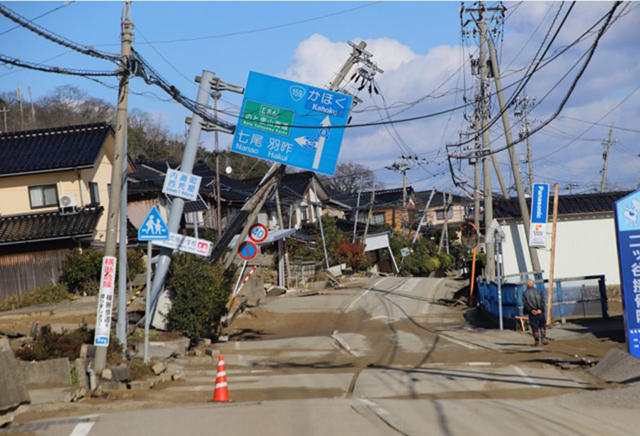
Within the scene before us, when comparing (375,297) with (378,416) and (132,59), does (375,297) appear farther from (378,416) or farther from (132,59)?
(378,416)

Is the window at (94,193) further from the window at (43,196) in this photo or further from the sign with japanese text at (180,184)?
the sign with japanese text at (180,184)

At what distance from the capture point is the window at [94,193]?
106ft

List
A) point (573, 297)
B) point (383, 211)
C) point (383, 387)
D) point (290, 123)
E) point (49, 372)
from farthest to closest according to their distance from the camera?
point (383, 211) → point (573, 297) → point (290, 123) → point (49, 372) → point (383, 387)

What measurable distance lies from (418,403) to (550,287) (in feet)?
34.8

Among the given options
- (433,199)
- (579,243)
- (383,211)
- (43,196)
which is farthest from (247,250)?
(433,199)

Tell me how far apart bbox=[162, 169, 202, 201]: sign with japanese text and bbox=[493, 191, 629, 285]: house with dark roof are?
666 inches

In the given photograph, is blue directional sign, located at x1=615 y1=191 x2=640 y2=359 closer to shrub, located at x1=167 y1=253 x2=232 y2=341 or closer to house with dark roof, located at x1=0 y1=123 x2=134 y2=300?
shrub, located at x1=167 y1=253 x2=232 y2=341

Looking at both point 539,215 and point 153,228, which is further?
point 539,215

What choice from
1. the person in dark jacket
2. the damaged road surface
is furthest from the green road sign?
the person in dark jacket

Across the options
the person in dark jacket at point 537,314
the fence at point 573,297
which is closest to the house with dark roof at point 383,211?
the fence at point 573,297

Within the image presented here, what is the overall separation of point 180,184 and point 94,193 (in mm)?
16859

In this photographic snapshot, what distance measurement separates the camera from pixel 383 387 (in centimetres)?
1217

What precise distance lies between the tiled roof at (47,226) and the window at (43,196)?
714 mm

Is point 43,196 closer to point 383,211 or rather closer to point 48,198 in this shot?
point 48,198
